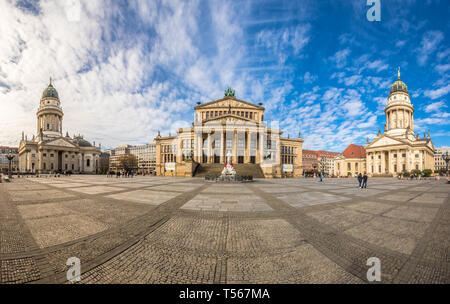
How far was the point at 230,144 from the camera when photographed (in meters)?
49.4

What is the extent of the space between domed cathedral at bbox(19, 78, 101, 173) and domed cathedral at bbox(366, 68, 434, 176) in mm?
112047

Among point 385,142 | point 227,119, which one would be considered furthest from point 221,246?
point 385,142

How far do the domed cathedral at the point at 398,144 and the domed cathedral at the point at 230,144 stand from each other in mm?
28532

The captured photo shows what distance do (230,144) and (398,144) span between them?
53.7 meters

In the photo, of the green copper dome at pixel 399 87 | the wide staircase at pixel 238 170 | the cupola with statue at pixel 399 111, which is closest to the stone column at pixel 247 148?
the wide staircase at pixel 238 170

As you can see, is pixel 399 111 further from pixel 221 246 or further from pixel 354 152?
pixel 221 246

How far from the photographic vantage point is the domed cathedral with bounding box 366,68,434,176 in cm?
5250

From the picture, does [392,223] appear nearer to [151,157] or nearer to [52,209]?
[52,209]

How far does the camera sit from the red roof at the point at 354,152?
7256 cm

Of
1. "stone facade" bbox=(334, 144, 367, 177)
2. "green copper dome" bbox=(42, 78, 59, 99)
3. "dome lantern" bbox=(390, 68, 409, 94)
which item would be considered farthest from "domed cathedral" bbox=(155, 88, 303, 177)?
"green copper dome" bbox=(42, 78, 59, 99)

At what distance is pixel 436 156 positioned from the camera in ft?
339

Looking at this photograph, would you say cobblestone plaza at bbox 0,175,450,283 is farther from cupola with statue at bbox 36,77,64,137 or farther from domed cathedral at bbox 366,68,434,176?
cupola with statue at bbox 36,77,64,137
